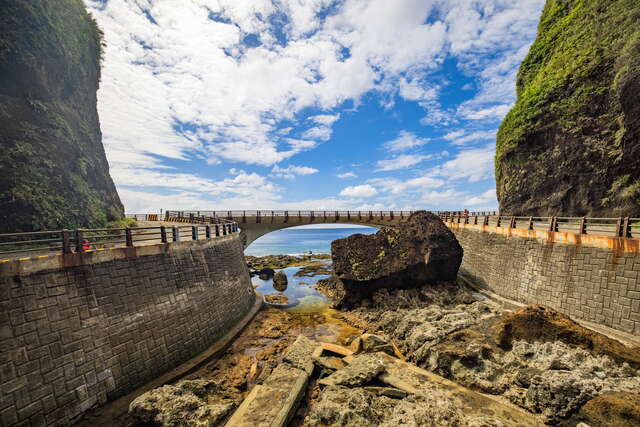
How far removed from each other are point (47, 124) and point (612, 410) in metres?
37.4

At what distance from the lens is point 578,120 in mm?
21094

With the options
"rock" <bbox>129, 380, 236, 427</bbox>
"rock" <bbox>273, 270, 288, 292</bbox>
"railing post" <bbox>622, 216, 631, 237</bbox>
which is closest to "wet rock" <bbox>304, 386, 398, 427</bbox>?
"rock" <bbox>129, 380, 236, 427</bbox>

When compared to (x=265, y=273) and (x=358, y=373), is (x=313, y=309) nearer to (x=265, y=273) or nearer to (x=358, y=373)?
(x=358, y=373)

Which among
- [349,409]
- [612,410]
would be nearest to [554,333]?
[612,410]

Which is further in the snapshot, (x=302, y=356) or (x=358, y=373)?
(x=302, y=356)

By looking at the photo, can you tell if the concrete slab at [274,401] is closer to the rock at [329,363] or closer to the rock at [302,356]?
the rock at [302,356]

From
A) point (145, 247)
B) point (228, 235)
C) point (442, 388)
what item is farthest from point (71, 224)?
point (442, 388)

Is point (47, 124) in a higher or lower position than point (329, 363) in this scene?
higher

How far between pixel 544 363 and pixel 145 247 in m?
13.8

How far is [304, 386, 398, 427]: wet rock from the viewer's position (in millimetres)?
6125

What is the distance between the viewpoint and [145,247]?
9.38m

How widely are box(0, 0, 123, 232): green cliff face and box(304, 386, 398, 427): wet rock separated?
2356 centimetres

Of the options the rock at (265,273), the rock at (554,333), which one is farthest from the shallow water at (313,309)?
the rock at (554,333)

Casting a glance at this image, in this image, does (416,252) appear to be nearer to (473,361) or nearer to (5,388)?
(473,361)
